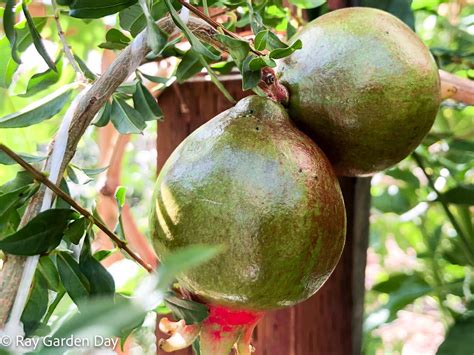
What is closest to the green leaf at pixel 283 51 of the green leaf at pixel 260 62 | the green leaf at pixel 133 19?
the green leaf at pixel 260 62

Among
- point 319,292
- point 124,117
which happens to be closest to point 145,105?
point 124,117

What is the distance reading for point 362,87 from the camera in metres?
0.41

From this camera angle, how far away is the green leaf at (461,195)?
687 mm

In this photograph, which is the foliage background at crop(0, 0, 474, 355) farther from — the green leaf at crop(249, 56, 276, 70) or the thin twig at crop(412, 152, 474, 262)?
the green leaf at crop(249, 56, 276, 70)

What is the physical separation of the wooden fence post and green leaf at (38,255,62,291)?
0.31m

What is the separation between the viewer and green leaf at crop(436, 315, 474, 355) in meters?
0.58

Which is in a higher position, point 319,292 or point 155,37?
point 155,37

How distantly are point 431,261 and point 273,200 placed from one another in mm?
541

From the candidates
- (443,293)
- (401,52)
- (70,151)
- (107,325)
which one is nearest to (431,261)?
(443,293)

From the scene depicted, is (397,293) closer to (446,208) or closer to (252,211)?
(446,208)

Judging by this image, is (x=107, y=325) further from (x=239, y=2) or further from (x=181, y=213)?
(x=239, y=2)

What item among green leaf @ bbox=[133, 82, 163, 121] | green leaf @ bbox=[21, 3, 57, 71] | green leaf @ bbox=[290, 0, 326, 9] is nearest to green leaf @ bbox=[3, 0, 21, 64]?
green leaf @ bbox=[21, 3, 57, 71]

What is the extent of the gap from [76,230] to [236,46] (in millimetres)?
139

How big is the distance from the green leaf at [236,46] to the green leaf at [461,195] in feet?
1.40
